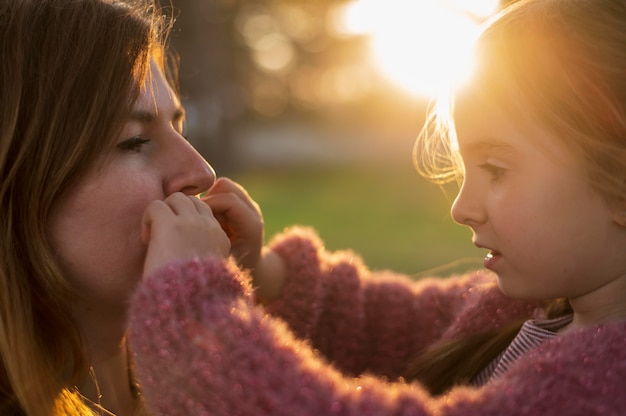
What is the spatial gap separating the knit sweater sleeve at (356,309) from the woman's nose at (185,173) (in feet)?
1.48

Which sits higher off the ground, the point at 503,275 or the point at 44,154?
the point at 44,154

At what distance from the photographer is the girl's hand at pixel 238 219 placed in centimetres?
163

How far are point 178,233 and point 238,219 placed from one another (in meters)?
0.42

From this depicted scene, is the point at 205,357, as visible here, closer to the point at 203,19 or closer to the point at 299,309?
the point at 299,309

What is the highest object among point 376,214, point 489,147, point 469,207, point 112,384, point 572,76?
point 572,76

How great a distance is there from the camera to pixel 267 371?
1048mm

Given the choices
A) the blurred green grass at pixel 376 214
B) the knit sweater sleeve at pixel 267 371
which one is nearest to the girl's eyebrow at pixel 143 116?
the knit sweater sleeve at pixel 267 371

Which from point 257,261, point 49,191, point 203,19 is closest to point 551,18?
point 257,261

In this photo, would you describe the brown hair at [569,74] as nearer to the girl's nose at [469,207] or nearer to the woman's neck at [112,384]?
the girl's nose at [469,207]

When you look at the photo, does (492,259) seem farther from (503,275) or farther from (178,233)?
(178,233)

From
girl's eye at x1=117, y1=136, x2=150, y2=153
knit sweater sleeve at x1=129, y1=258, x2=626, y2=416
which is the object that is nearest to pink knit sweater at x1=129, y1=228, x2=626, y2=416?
knit sweater sleeve at x1=129, y1=258, x2=626, y2=416

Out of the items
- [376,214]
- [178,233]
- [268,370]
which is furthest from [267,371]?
[376,214]

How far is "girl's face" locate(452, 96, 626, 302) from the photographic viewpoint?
1222 mm

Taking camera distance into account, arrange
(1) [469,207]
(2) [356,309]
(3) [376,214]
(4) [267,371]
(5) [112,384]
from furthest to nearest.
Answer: (3) [376,214]
(2) [356,309]
(5) [112,384]
(1) [469,207]
(4) [267,371]
